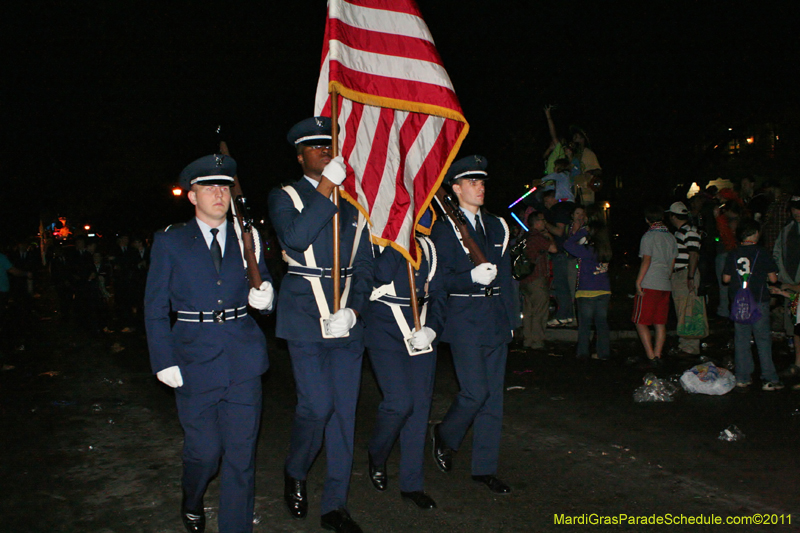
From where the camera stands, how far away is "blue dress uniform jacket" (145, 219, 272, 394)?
13.9 feet

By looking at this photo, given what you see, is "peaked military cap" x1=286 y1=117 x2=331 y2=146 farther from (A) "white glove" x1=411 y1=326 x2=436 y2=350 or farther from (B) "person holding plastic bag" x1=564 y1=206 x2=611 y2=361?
(B) "person holding plastic bag" x1=564 y1=206 x2=611 y2=361

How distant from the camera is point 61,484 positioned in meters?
5.59

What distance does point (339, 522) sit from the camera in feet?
14.6

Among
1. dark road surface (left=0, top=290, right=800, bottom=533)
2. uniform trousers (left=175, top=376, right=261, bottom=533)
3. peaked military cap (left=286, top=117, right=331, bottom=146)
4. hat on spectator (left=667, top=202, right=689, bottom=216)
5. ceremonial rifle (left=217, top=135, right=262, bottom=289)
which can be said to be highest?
peaked military cap (left=286, top=117, right=331, bottom=146)

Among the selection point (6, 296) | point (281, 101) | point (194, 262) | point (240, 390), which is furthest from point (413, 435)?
point (281, 101)

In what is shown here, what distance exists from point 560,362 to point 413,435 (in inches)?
218

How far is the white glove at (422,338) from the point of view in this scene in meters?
4.77

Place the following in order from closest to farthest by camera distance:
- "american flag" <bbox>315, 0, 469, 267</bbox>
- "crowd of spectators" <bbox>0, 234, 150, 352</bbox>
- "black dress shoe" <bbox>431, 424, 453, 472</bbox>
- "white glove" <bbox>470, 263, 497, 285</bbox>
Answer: "american flag" <bbox>315, 0, 469, 267</bbox>
"white glove" <bbox>470, 263, 497, 285</bbox>
"black dress shoe" <bbox>431, 424, 453, 472</bbox>
"crowd of spectators" <bbox>0, 234, 150, 352</bbox>

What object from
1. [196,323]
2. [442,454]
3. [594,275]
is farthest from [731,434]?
[196,323]

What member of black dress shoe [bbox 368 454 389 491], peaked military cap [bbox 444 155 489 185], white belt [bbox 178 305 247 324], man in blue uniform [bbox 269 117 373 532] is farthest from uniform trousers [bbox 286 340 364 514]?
peaked military cap [bbox 444 155 489 185]

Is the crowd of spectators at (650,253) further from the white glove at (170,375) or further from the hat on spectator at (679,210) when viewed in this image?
the white glove at (170,375)

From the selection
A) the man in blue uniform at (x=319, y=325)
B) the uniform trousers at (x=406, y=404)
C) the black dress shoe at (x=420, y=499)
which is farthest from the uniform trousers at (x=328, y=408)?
the black dress shoe at (x=420, y=499)

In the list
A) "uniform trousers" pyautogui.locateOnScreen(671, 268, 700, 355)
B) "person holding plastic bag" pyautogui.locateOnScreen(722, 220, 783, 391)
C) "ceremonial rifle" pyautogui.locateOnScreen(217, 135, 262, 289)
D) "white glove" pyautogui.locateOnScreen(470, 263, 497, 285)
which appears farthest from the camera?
"uniform trousers" pyautogui.locateOnScreen(671, 268, 700, 355)

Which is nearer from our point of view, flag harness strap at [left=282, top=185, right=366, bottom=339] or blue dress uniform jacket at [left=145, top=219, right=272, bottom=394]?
blue dress uniform jacket at [left=145, top=219, right=272, bottom=394]
